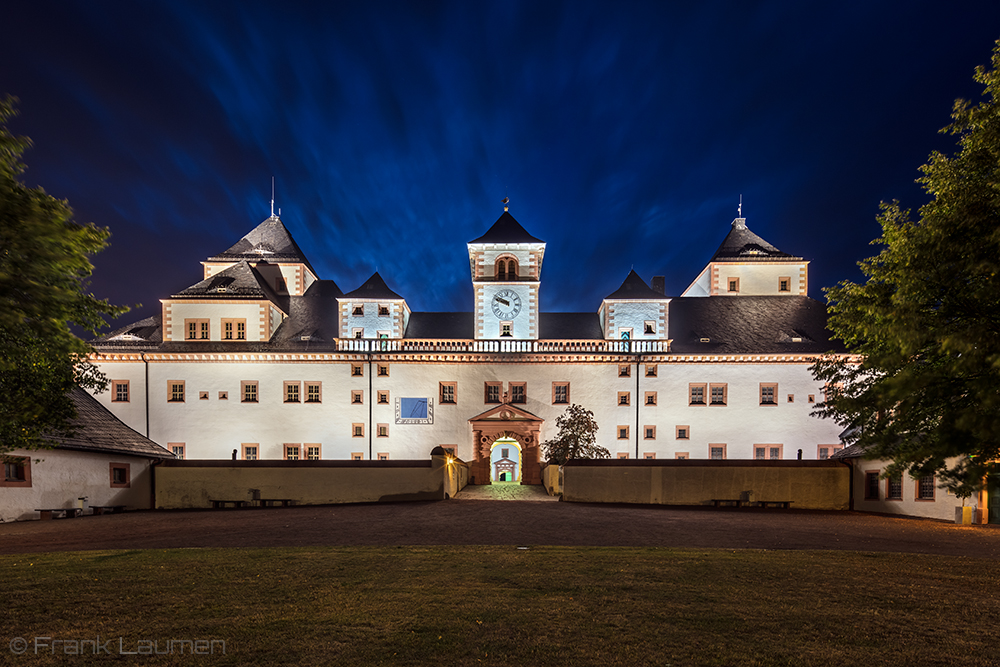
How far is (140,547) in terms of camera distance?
11.8 metres

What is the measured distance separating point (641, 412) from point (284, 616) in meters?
32.1

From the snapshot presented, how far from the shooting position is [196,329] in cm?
3641

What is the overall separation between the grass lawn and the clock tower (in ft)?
92.8

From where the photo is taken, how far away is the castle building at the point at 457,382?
114 ft

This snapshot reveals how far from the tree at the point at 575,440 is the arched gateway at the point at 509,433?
6.98 ft

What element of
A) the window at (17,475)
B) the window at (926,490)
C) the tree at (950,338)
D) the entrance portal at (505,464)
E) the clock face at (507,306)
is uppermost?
the clock face at (507,306)

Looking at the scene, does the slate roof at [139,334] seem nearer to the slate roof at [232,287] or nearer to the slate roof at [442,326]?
the slate roof at [232,287]

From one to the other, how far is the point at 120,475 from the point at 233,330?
14915mm

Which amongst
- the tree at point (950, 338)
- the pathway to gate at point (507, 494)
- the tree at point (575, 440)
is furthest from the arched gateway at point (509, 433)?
the tree at point (950, 338)

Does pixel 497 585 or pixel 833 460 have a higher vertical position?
pixel 497 585

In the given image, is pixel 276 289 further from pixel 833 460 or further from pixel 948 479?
pixel 948 479

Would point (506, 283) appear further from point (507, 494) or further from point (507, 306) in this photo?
point (507, 494)

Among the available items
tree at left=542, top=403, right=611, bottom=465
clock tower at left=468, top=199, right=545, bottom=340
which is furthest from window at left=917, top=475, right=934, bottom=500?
clock tower at left=468, top=199, right=545, bottom=340

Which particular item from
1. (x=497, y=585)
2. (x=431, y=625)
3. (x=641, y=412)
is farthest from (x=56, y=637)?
(x=641, y=412)
